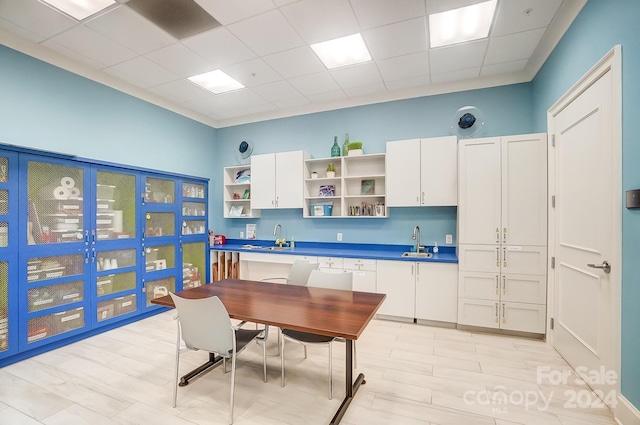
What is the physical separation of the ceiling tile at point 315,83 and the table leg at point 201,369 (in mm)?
3371

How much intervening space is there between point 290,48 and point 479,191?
2.65 meters

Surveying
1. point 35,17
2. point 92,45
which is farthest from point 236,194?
point 35,17

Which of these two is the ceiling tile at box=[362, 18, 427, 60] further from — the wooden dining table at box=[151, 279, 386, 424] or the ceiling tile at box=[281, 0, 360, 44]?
the wooden dining table at box=[151, 279, 386, 424]

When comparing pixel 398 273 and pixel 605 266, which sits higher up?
pixel 605 266

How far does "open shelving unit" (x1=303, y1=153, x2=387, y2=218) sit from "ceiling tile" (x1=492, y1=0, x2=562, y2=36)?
181cm

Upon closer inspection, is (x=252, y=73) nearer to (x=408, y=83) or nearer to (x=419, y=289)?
(x=408, y=83)

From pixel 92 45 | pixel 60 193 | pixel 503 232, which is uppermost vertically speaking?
pixel 92 45

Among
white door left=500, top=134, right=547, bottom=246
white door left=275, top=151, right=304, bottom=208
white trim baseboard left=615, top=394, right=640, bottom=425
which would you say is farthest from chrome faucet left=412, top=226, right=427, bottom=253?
white trim baseboard left=615, top=394, right=640, bottom=425

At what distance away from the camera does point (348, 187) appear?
4.33 metres

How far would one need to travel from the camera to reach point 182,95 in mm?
4168

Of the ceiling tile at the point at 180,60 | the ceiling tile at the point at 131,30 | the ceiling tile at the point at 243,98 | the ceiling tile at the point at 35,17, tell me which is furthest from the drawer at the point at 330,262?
the ceiling tile at the point at 35,17

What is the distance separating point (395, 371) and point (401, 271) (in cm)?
133

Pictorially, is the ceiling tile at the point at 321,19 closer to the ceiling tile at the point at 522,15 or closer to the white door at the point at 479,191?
the ceiling tile at the point at 522,15

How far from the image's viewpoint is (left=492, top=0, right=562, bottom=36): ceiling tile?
7.67ft
